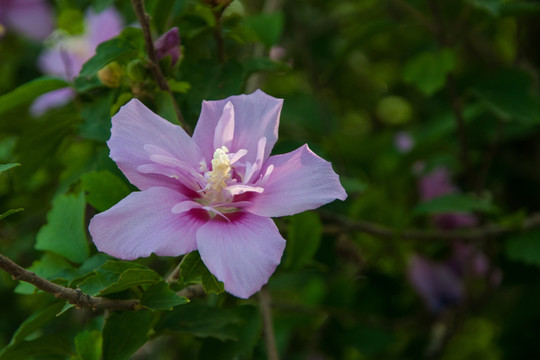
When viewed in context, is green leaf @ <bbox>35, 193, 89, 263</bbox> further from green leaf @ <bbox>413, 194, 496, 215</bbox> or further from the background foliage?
green leaf @ <bbox>413, 194, 496, 215</bbox>

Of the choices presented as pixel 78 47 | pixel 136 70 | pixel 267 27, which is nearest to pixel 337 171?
pixel 267 27

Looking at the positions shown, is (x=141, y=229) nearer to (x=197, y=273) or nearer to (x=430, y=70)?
(x=197, y=273)

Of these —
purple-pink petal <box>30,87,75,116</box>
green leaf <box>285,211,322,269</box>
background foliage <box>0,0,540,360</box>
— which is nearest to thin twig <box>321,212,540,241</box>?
background foliage <box>0,0,540,360</box>

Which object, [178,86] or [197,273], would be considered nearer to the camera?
[197,273]

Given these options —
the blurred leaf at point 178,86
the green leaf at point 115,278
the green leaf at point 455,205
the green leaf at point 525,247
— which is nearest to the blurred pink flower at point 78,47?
the blurred leaf at point 178,86

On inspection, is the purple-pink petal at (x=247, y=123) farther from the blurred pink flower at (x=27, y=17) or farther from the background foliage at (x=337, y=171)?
the blurred pink flower at (x=27, y=17)
